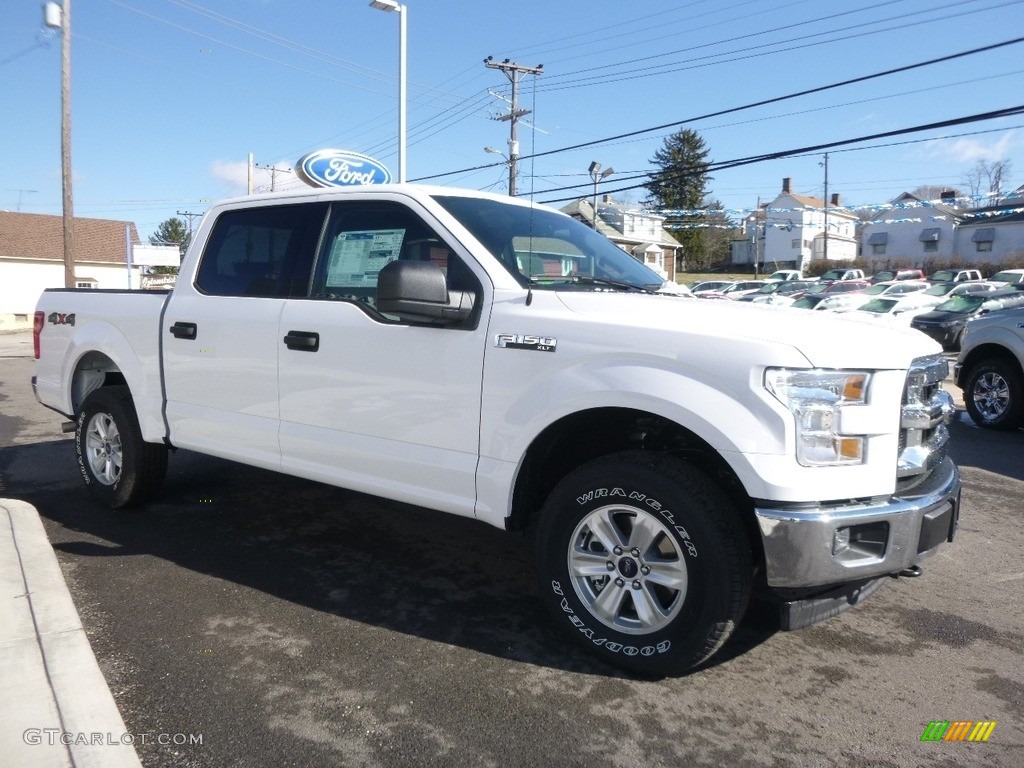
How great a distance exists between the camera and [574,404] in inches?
127

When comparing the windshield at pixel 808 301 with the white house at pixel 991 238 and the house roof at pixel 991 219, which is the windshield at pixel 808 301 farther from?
the house roof at pixel 991 219

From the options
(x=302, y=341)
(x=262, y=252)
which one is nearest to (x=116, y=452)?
(x=262, y=252)

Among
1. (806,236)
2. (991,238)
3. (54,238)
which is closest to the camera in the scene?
(54,238)

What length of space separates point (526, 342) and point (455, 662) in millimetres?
1348

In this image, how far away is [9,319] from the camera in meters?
37.7

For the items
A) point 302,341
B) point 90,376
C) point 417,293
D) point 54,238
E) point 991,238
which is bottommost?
point 90,376

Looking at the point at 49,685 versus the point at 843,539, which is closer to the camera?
the point at 843,539

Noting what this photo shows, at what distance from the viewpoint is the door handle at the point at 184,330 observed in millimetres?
4711

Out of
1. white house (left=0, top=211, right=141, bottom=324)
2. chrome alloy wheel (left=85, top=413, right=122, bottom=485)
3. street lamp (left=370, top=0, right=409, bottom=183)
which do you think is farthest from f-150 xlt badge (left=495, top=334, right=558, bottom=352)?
white house (left=0, top=211, right=141, bottom=324)

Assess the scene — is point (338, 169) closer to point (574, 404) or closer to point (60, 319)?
point (60, 319)

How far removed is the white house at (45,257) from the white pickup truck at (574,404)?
42.2 meters

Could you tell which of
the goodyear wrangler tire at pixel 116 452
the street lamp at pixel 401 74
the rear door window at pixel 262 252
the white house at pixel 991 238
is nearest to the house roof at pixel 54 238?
the street lamp at pixel 401 74

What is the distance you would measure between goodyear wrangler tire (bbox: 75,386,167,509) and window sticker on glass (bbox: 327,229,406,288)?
1.96 meters

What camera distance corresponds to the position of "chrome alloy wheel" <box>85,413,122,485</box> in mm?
5352
